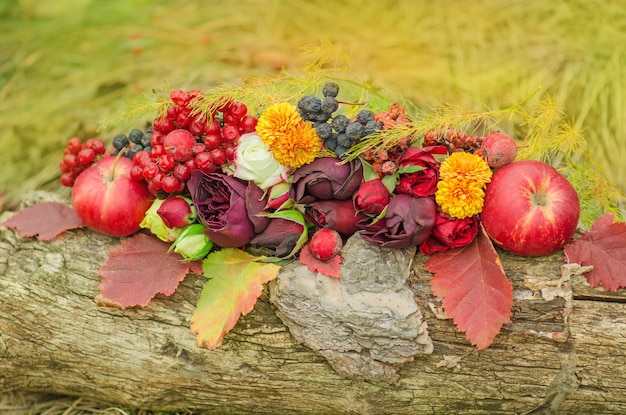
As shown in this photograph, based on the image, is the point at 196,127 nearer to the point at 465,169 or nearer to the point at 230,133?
the point at 230,133

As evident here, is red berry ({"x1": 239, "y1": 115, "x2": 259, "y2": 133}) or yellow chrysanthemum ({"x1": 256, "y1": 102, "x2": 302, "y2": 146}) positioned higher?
yellow chrysanthemum ({"x1": 256, "y1": 102, "x2": 302, "y2": 146})

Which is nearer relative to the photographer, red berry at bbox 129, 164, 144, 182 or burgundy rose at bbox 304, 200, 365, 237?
burgundy rose at bbox 304, 200, 365, 237

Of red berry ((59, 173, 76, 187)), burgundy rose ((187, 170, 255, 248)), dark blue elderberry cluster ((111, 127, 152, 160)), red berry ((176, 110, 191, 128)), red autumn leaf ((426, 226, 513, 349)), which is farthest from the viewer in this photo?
red berry ((59, 173, 76, 187))

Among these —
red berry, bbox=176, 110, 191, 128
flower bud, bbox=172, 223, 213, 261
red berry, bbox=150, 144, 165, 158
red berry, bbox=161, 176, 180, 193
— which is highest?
red berry, bbox=176, 110, 191, 128

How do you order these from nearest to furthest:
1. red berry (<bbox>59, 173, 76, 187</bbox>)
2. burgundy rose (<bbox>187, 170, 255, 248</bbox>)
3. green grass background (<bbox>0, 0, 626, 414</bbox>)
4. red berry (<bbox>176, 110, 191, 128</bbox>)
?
burgundy rose (<bbox>187, 170, 255, 248</bbox>), red berry (<bbox>176, 110, 191, 128</bbox>), red berry (<bbox>59, 173, 76, 187</bbox>), green grass background (<bbox>0, 0, 626, 414</bbox>)

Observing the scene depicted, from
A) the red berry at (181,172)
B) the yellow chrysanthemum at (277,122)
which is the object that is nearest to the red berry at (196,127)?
the red berry at (181,172)

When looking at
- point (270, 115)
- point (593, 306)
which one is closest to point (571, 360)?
point (593, 306)

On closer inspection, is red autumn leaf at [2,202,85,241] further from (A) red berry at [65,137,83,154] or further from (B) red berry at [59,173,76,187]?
(A) red berry at [65,137,83,154]

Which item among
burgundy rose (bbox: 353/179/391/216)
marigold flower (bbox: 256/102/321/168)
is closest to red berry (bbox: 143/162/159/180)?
marigold flower (bbox: 256/102/321/168)
